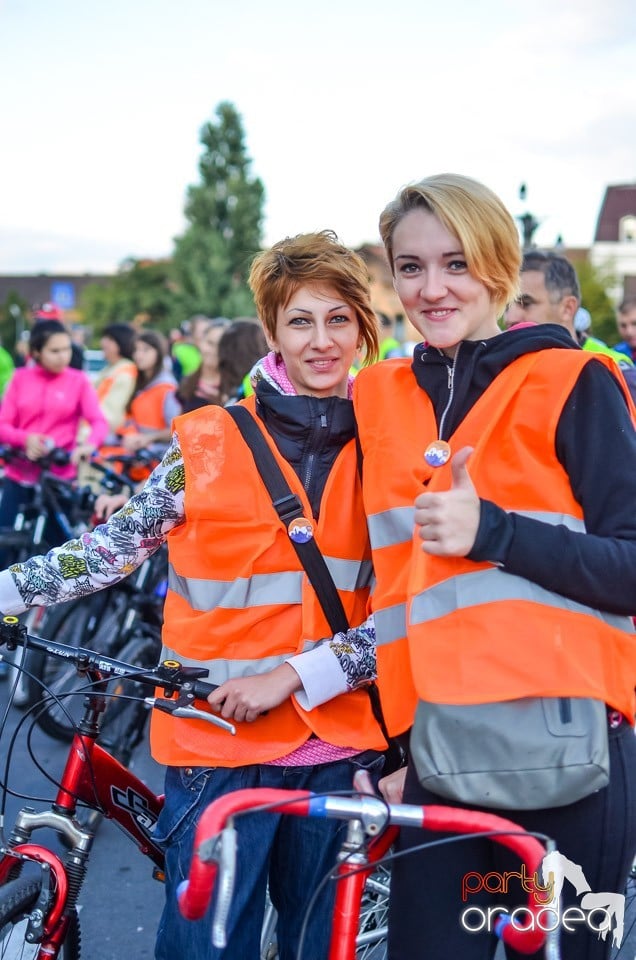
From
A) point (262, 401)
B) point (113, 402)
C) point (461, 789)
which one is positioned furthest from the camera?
point (113, 402)

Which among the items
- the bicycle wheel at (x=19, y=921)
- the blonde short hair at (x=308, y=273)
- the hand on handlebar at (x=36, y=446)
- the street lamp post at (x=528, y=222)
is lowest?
the bicycle wheel at (x=19, y=921)

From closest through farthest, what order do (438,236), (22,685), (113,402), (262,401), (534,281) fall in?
1. (438,236)
2. (262,401)
3. (534,281)
4. (22,685)
5. (113,402)

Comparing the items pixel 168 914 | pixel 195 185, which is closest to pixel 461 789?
pixel 168 914

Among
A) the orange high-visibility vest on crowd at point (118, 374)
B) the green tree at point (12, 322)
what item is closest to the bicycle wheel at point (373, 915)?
the orange high-visibility vest on crowd at point (118, 374)

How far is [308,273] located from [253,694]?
964mm

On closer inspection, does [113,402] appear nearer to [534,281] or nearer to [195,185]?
[534,281]

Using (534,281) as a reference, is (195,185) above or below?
above

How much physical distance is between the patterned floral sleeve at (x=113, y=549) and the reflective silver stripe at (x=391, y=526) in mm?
523

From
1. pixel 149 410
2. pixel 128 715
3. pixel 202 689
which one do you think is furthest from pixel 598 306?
pixel 202 689

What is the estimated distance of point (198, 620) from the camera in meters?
2.15

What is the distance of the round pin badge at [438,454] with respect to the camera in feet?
5.85

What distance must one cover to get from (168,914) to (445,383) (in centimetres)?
130

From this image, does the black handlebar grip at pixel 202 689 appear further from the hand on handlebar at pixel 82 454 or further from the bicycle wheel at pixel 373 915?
the hand on handlebar at pixel 82 454

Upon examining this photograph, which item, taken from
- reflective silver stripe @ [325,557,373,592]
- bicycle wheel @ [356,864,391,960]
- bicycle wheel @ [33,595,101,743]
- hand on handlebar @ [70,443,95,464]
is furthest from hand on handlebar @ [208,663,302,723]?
hand on handlebar @ [70,443,95,464]
